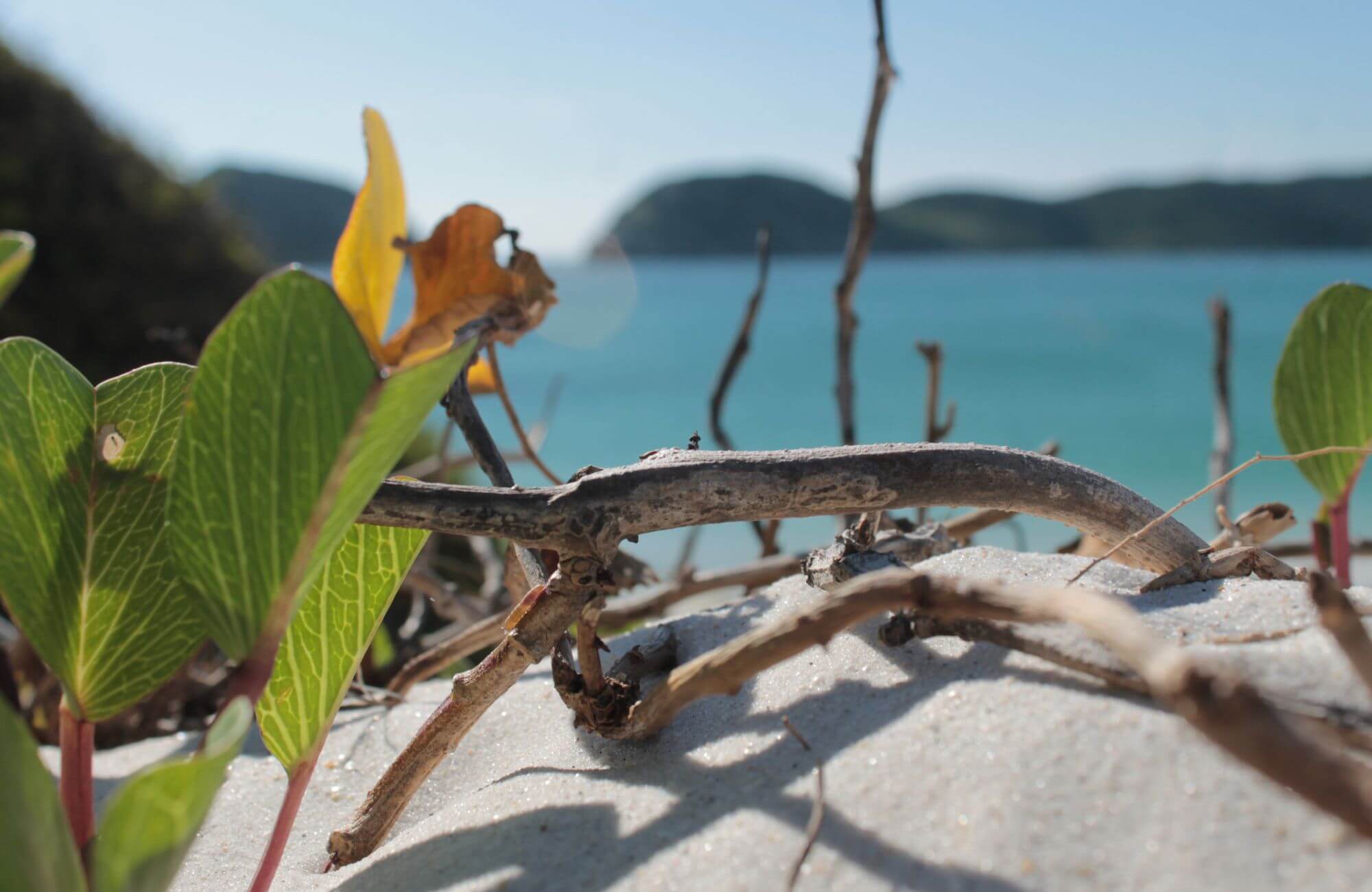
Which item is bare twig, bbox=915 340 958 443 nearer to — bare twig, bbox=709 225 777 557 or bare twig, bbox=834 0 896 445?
bare twig, bbox=834 0 896 445

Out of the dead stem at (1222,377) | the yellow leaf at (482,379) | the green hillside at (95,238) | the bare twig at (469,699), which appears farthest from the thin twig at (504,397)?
the green hillside at (95,238)

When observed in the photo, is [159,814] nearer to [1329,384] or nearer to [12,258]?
[12,258]

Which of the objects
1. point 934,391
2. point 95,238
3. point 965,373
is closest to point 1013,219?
point 965,373

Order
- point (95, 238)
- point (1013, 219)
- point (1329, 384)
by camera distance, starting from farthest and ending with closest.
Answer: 1. point (1013, 219)
2. point (95, 238)
3. point (1329, 384)

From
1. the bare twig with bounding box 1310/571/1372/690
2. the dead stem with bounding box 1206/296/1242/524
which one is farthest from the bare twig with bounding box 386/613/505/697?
the dead stem with bounding box 1206/296/1242/524

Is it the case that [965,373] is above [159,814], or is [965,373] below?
below

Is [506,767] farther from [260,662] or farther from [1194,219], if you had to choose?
[1194,219]

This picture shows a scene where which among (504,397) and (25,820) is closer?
(25,820)
